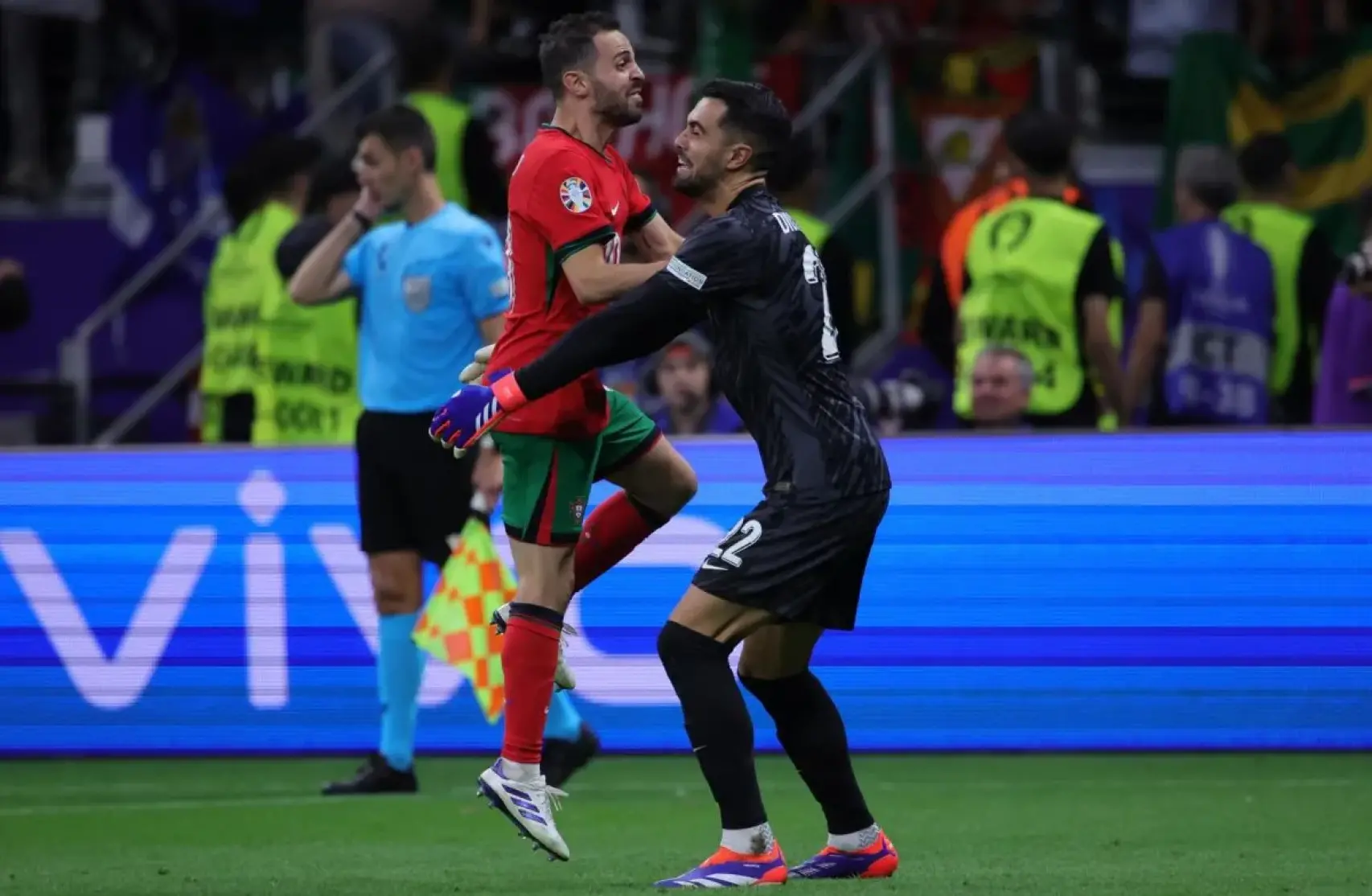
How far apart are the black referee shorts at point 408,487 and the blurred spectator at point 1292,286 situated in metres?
4.35

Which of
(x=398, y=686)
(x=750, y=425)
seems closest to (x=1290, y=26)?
(x=398, y=686)

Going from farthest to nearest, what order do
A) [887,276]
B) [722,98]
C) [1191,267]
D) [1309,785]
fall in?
[887,276] < [1191,267] < [1309,785] < [722,98]

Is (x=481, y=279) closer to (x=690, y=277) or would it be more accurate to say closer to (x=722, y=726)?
(x=690, y=277)

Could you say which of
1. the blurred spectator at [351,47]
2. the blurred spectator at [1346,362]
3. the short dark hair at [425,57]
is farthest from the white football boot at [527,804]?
the blurred spectator at [351,47]

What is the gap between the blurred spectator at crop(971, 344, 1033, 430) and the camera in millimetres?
11008

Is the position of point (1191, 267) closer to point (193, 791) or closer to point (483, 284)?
point (483, 284)

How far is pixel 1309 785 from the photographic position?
9250mm

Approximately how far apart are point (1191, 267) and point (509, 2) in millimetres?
5100

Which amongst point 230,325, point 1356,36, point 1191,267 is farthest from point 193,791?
point 1356,36

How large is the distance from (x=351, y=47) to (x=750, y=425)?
362 inches

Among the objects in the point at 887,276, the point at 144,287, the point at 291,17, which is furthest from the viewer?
the point at 291,17

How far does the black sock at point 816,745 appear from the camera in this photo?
6.95 m

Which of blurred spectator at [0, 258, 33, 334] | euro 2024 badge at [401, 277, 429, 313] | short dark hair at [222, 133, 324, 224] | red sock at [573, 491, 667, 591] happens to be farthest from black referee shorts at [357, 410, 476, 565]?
Result: short dark hair at [222, 133, 324, 224]

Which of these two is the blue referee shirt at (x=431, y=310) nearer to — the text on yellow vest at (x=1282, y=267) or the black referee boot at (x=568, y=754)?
the black referee boot at (x=568, y=754)
